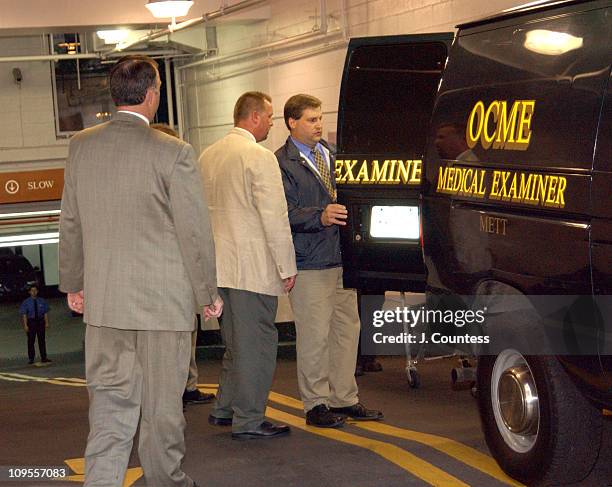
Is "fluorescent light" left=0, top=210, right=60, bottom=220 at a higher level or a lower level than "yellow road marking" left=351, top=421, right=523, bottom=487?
higher

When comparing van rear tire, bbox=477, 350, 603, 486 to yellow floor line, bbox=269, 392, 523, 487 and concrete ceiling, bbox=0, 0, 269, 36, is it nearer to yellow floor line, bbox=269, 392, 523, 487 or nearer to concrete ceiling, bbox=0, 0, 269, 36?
yellow floor line, bbox=269, 392, 523, 487

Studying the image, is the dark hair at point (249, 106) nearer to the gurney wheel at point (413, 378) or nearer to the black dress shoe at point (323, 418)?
the black dress shoe at point (323, 418)

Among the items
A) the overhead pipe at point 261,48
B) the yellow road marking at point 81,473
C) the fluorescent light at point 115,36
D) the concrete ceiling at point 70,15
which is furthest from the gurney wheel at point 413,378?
the fluorescent light at point 115,36

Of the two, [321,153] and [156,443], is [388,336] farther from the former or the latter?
[156,443]

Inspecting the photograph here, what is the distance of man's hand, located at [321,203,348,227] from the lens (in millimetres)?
6457

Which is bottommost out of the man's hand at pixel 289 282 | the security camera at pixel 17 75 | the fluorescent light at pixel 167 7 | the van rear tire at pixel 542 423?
the van rear tire at pixel 542 423

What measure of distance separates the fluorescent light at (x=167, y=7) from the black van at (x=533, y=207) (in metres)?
6.53

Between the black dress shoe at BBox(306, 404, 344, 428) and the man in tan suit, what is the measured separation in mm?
271

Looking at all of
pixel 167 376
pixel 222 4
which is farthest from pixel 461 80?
pixel 222 4

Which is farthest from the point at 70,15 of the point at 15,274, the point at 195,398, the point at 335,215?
the point at 15,274

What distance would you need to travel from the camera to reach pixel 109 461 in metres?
4.54

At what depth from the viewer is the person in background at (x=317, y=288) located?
6.53m

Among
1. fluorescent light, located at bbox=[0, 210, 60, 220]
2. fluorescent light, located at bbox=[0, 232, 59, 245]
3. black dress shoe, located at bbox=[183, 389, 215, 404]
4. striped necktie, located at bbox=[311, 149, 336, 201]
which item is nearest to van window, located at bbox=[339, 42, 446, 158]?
striped necktie, located at bbox=[311, 149, 336, 201]

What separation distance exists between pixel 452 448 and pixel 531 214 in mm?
1666
